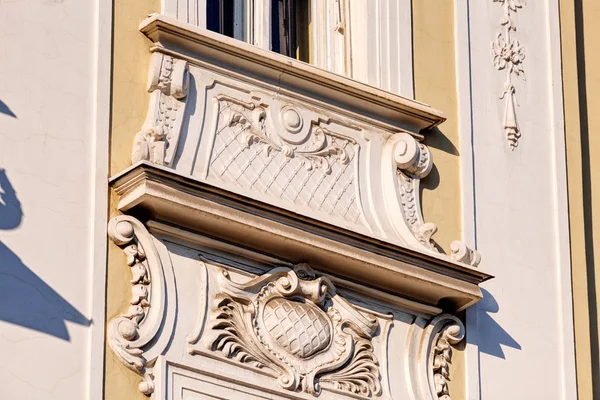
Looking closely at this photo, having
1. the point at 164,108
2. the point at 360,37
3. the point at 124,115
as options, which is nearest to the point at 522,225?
the point at 360,37

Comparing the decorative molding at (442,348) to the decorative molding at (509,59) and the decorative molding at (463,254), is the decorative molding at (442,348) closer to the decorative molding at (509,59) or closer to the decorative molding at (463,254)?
the decorative molding at (463,254)

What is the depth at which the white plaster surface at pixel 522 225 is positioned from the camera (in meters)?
13.2

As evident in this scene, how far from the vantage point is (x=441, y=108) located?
44.7 ft

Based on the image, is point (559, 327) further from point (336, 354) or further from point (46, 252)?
point (46, 252)

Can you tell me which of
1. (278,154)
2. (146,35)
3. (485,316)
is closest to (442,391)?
(485,316)

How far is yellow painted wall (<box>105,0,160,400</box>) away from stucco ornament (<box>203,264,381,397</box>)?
53 centimetres

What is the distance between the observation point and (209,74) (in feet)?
41.0

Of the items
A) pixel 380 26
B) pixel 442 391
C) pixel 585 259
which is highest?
pixel 380 26

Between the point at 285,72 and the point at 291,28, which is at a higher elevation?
the point at 291,28

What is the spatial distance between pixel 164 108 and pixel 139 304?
1.17 metres

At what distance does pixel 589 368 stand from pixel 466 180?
1333mm

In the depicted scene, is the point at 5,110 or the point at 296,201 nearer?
the point at 5,110

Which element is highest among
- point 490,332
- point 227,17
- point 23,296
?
point 227,17

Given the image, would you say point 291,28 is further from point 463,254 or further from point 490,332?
point 490,332
